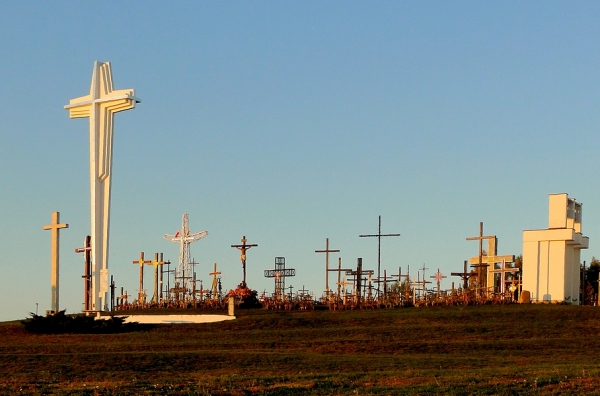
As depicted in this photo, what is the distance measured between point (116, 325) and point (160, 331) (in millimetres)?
1880

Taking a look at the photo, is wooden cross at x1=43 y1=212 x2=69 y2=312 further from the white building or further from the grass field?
the white building

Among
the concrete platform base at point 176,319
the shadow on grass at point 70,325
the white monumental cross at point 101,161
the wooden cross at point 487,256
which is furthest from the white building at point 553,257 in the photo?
the white monumental cross at point 101,161

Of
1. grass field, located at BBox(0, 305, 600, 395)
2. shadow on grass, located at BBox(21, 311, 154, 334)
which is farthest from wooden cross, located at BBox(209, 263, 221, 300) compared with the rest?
shadow on grass, located at BBox(21, 311, 154, 334)

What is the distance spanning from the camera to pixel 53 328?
36.0 metres

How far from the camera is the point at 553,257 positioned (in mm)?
44531

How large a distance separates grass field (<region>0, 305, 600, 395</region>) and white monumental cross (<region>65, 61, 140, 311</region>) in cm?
383

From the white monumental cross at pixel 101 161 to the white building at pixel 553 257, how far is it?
61.7ft

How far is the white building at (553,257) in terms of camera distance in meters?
44.2

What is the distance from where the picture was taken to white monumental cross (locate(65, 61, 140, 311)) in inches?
1599

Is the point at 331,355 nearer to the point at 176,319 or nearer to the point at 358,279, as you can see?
the point at 176,319

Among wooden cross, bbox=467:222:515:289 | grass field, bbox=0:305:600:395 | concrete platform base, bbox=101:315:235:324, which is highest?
wooden cross, bbox=467:222:515:289

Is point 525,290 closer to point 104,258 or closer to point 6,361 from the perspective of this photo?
point 104,258

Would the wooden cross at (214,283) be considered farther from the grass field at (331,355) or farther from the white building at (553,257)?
the white building at (553,257)

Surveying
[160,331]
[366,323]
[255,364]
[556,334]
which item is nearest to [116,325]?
[160,331]
